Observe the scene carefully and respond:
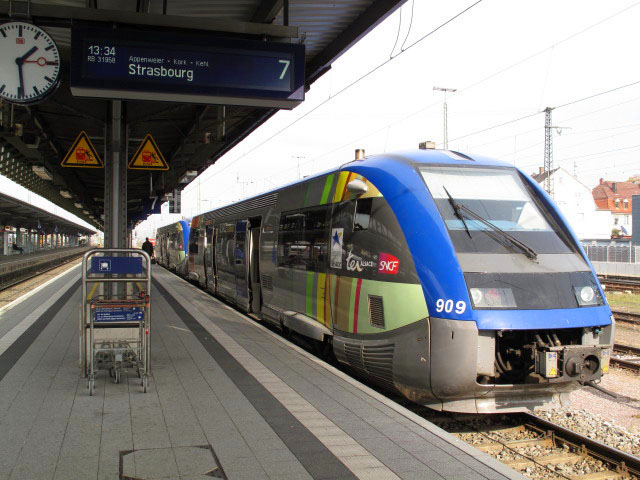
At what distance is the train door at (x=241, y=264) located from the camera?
1267 cm

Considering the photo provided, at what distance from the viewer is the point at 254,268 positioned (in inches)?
474

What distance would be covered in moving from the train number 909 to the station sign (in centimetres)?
299

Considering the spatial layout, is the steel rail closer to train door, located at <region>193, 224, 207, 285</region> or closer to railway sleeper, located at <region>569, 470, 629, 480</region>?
railway sleeper, located at <region>569, 470, 629, 480</region>

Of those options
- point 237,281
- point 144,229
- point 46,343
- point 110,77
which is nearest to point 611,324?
point 110,77

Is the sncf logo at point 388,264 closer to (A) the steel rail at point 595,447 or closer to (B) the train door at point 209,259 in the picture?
(A) the steel rail at point 595,447

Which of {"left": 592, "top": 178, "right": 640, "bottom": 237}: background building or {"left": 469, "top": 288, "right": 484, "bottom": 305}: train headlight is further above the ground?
{"left": 592, "top": 178, "right": 640, "bottom": 237}: background building

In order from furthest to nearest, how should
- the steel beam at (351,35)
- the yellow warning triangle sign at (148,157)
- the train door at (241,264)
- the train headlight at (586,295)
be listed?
1. the train door at (241,264)
2. the yellow warning triangle sign at (148,157)
3. the steel beam at (351,35)
4. the train headlight at (586,295)

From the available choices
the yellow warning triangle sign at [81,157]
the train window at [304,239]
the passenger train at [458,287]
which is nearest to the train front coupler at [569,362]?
the passenger train at [458,287]

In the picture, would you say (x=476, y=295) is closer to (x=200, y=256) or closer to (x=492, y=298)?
(x=492, y=298)

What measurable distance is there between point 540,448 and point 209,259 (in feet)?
44.9

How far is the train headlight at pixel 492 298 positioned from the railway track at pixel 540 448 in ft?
4.40

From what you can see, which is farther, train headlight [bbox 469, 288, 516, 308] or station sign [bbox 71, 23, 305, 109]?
station sign [bbox 71, 23, 305, 109]

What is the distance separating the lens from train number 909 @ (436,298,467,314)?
16.8 ft

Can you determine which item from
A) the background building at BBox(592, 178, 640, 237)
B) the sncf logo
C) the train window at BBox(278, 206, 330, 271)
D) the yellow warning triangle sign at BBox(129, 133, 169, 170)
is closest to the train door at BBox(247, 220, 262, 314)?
the train window at BBox(278, 206, 330, 271)
